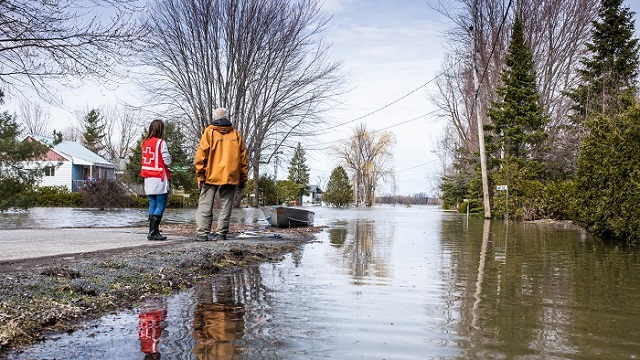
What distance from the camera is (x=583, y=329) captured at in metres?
3.46

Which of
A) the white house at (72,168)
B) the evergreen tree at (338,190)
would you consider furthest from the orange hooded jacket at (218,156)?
the evergreen tree at (338,190)

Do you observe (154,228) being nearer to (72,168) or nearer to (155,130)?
(155,130)

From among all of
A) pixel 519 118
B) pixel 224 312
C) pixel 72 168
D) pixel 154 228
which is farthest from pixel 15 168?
pixel 72 168

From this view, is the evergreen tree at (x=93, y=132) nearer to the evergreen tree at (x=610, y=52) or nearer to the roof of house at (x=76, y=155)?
the roof of house at (x=76, y=155)

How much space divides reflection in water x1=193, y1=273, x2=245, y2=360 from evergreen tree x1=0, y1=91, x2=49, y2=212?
17726 millimetres

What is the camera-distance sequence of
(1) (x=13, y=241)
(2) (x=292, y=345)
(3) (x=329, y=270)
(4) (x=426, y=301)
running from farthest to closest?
(1) (x=13, y=241)
(3) (x=329, y=270)
(4) (x=426, y=301)
(2) (x=292, y=345)

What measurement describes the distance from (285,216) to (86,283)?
10496 millimetres

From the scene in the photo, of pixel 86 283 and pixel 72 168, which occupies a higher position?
pixel 72 168

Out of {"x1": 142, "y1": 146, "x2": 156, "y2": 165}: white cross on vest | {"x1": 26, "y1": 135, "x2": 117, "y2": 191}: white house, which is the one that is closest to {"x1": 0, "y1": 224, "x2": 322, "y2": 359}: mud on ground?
{"x1": 142, "y1": 146, "x2": 156, "y2": 165}: white cross on vest

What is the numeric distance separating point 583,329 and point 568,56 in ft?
97.8

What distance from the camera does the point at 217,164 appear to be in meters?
8.65

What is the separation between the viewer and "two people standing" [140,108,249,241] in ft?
27.9

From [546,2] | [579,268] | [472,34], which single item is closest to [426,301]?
[579,268]

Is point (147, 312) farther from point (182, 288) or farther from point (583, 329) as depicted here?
point (583, 329)
